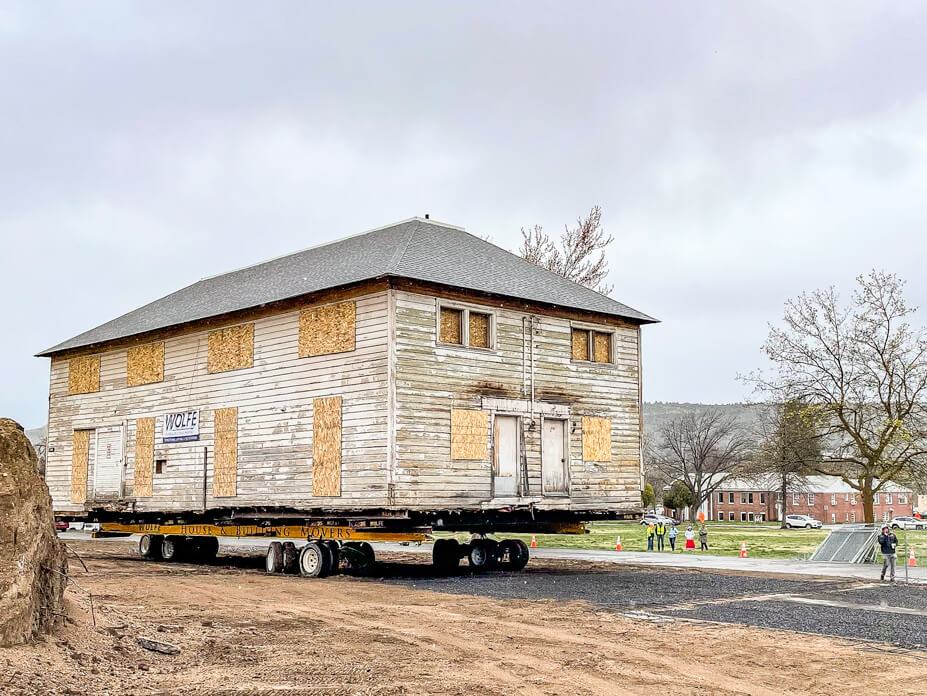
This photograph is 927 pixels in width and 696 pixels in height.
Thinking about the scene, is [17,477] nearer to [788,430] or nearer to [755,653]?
[755,653]

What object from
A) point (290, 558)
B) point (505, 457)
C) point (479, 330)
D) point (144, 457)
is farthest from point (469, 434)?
point (144, 457)

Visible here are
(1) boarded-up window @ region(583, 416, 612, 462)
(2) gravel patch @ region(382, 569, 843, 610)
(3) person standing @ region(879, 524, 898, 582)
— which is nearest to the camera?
(2) gravel patch @ region(382, 569, 843, 610)

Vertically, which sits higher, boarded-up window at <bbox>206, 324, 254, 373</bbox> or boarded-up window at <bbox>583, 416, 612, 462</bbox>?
boarded-up window at <bbox>206, 324, 254, 373</bbox>

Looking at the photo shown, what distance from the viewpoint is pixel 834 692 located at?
31.9 ft

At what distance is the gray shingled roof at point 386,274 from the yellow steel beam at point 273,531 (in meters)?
5.55

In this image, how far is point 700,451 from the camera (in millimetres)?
103125

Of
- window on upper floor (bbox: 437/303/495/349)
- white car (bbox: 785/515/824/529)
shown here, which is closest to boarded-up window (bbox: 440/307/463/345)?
window on upper floor (bbox: 437/303/495/349)

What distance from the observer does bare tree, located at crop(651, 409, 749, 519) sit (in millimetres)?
100562

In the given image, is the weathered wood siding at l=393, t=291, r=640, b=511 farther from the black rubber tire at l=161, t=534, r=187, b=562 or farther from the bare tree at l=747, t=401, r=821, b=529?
the bare tree at l=747, t=401, r=821, b=529

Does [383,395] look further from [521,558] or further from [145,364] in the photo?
[145,364]

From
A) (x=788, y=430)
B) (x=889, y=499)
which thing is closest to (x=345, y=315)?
(x=788, y=430)

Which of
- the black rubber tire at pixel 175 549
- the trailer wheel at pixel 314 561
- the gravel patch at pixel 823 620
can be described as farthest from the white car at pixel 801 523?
the gravel patch at pixel 823 620

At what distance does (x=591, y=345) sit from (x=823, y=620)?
12.1 metres

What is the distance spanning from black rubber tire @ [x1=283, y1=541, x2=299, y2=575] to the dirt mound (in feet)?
45.0
